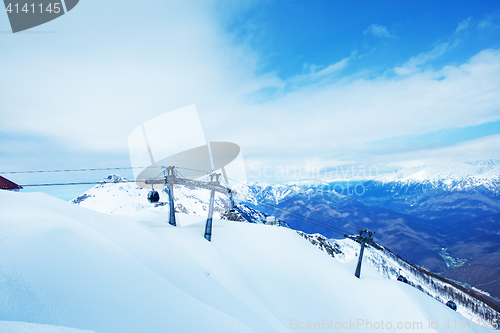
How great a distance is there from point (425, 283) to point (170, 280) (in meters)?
173

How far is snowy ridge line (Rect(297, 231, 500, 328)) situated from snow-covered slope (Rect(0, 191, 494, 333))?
274ft

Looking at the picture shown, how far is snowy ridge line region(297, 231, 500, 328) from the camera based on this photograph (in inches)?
4348

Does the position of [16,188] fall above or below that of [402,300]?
above

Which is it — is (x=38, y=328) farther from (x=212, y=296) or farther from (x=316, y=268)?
(x=316, y=268)

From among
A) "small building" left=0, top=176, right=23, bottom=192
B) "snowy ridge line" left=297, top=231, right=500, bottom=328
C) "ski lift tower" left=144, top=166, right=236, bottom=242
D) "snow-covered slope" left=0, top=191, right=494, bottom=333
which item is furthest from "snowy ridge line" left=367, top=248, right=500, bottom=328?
"small building" left=0, top=176, right=23, bottom=192

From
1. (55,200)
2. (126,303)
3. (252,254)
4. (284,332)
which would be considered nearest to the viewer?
(126,303)

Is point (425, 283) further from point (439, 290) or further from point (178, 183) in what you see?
point (178, 183)

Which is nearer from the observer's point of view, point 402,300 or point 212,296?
point 212,296

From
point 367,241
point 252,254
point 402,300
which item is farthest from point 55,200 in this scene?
point 367,241

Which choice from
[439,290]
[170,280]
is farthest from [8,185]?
[439,290]

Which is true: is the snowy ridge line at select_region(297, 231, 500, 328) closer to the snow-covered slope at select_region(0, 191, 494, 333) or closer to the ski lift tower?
the snow-covered slope at select_region(0, 191, 494, 333)

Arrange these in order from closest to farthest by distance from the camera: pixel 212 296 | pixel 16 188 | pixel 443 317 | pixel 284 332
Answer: pixel 212 296 → pixel 284 332 → pixel 443 317 → pixel 16 188

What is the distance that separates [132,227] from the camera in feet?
48.4

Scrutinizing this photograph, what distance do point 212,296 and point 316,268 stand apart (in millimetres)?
16421
